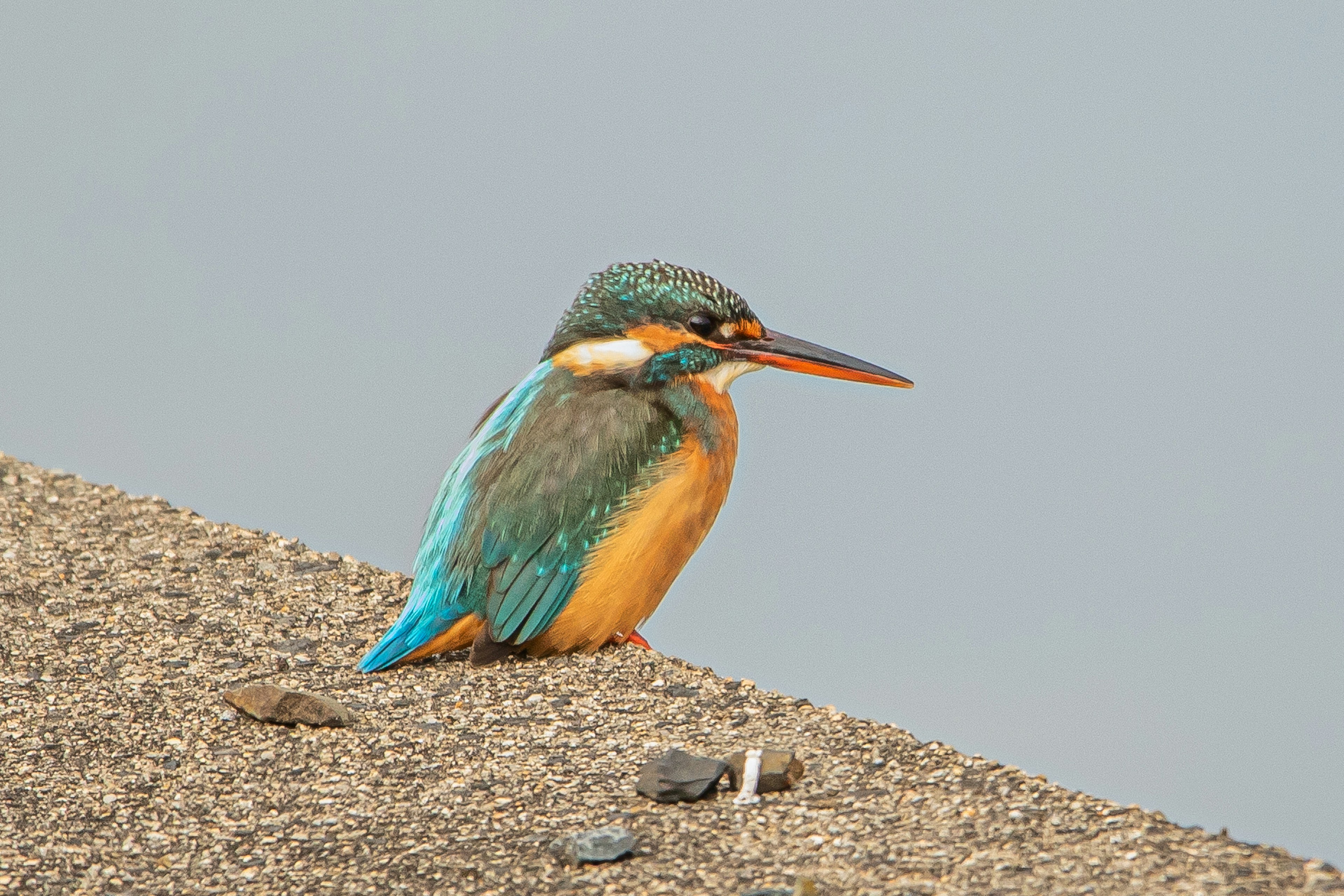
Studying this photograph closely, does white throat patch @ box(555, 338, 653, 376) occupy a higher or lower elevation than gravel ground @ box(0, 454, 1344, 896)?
higher

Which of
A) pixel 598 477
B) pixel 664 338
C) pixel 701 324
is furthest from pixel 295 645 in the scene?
pixel 701 324

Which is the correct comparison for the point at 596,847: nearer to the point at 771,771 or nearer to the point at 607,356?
the point at 771,771

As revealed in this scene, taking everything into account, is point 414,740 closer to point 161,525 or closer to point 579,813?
point 579,813

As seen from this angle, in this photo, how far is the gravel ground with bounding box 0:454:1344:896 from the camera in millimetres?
3361

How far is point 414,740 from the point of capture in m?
4.27

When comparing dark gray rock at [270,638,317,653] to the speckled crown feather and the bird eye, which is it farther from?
the bird eye

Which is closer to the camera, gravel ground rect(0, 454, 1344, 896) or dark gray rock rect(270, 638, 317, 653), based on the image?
gravel ground rect(0, 454, 1344, 896)

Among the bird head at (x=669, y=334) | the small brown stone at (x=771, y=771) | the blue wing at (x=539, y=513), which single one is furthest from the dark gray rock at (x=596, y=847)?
the bird head at (x=669, y=334)

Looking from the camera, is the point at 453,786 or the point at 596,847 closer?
the point at 596,847

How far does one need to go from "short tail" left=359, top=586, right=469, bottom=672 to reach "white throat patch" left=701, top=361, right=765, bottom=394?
1090 mm

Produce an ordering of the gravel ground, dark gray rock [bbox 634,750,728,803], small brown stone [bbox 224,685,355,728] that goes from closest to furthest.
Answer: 1. the gravel ground
2. dark gray rock [bbox 634,750,728,803]
3. small brown stone [bbox 224,685,355,728]

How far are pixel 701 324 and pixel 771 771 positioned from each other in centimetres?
161

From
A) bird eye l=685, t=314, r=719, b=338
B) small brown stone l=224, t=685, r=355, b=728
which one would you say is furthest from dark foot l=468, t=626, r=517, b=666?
bird eye l=685, t=314, r=719, b=338

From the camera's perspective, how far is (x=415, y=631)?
4.77 metres
